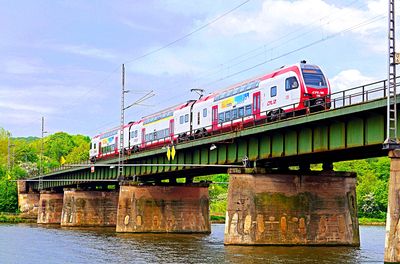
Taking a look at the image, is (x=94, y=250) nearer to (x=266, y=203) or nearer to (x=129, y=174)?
(x=266, y=203)

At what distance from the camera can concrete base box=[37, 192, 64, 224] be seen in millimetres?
123000

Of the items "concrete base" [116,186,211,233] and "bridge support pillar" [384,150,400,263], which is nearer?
"bridge support pillar" [384,150,400,263]

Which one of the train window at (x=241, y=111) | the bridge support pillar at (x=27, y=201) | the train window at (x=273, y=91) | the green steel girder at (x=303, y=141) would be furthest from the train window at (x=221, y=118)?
the bridge support pillar at (x=27, y=201)

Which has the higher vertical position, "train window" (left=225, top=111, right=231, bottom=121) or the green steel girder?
"train window" (left=225, top=111, right=231, bottom=121)

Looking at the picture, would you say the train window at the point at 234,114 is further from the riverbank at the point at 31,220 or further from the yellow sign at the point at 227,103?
the riverbank at the point at 31,220

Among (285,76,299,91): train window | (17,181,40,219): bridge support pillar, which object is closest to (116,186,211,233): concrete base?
(285,76,299,91): train window

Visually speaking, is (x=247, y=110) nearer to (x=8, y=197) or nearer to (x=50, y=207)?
(x=50, y=207)

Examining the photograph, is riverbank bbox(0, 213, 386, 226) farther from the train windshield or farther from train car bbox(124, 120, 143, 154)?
the train windshield

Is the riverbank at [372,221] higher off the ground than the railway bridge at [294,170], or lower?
lower

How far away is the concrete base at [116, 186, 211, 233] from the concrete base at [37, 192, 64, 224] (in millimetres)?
45270

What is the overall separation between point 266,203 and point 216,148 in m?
8.87

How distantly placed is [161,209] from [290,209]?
27993mm

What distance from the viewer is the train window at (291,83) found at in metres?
53.5

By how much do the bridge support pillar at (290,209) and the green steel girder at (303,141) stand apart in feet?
5.54
